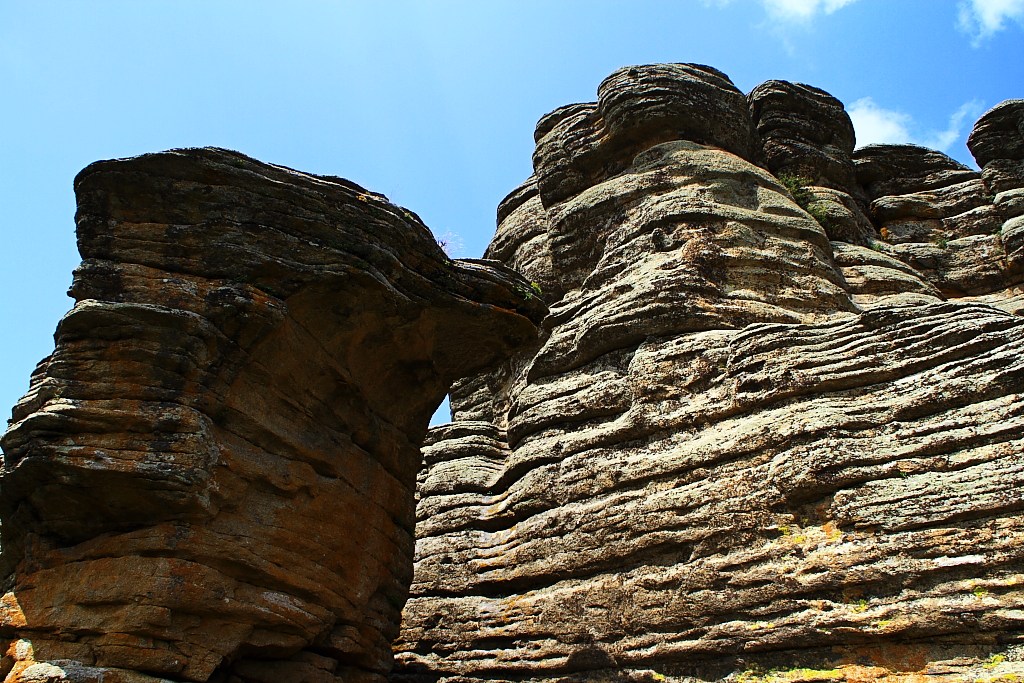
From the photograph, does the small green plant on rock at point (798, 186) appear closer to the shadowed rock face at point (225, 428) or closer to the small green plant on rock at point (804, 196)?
the small green plant on rock at point (804, 196)

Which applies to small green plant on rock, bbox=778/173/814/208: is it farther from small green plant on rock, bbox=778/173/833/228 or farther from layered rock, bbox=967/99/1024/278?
layered rock, bbox=967/99/1024/278

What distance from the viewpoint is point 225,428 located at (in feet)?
34.6

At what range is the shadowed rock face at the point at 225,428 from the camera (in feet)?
30.6

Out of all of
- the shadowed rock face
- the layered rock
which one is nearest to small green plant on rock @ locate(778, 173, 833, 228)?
the layered rock

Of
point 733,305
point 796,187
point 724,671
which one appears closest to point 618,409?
point 733,305

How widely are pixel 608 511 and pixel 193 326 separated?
7.39 meters

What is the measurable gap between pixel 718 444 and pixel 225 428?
770cm

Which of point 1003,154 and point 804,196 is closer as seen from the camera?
point 804,196

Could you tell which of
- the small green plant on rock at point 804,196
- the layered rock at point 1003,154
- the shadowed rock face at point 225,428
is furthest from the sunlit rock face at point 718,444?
the shadowed rock face at point 225,428

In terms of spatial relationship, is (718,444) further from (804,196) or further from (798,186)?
(798,186)

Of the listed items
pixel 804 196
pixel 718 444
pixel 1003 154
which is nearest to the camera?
pixel 718 444

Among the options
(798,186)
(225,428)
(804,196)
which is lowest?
(225,428)

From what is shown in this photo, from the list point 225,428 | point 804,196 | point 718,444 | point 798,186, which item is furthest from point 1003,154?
point 225,428

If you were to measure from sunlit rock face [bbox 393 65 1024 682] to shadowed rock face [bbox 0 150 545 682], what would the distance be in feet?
9.18
